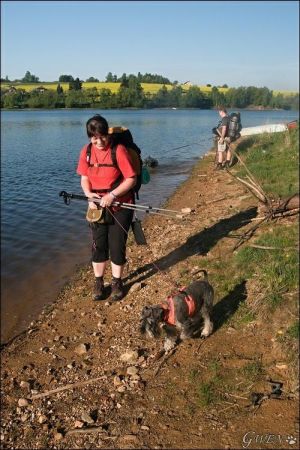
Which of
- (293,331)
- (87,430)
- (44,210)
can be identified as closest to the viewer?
(87,430)

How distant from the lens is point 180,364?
491 centimetres

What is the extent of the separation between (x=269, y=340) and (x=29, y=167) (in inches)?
725

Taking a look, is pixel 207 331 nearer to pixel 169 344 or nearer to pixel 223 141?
pixel 169 344

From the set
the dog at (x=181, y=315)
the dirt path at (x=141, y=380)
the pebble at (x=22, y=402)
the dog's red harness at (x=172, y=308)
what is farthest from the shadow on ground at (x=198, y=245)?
the pebble at (x=22, y=402)

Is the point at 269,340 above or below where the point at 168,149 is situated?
below

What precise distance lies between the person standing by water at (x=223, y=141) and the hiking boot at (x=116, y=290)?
8538 mm

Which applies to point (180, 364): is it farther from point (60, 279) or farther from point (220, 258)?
point (60, 279)

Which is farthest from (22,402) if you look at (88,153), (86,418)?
(88,153)

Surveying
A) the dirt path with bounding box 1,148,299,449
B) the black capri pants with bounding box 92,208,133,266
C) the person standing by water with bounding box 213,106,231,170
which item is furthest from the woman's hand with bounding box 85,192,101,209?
the person standing by water with bounding box 213,106,231,170

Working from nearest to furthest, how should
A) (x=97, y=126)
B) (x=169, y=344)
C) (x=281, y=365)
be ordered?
(x=281, y=365) → (x=169, y=344) → (x=97, y=126)

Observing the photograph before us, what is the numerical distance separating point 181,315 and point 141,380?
2.95 feet

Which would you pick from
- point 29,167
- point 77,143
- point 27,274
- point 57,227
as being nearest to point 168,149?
point 77,143

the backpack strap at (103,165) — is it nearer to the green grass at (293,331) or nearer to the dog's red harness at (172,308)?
the dog's red harness at (172,308)

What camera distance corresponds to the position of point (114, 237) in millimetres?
6430
